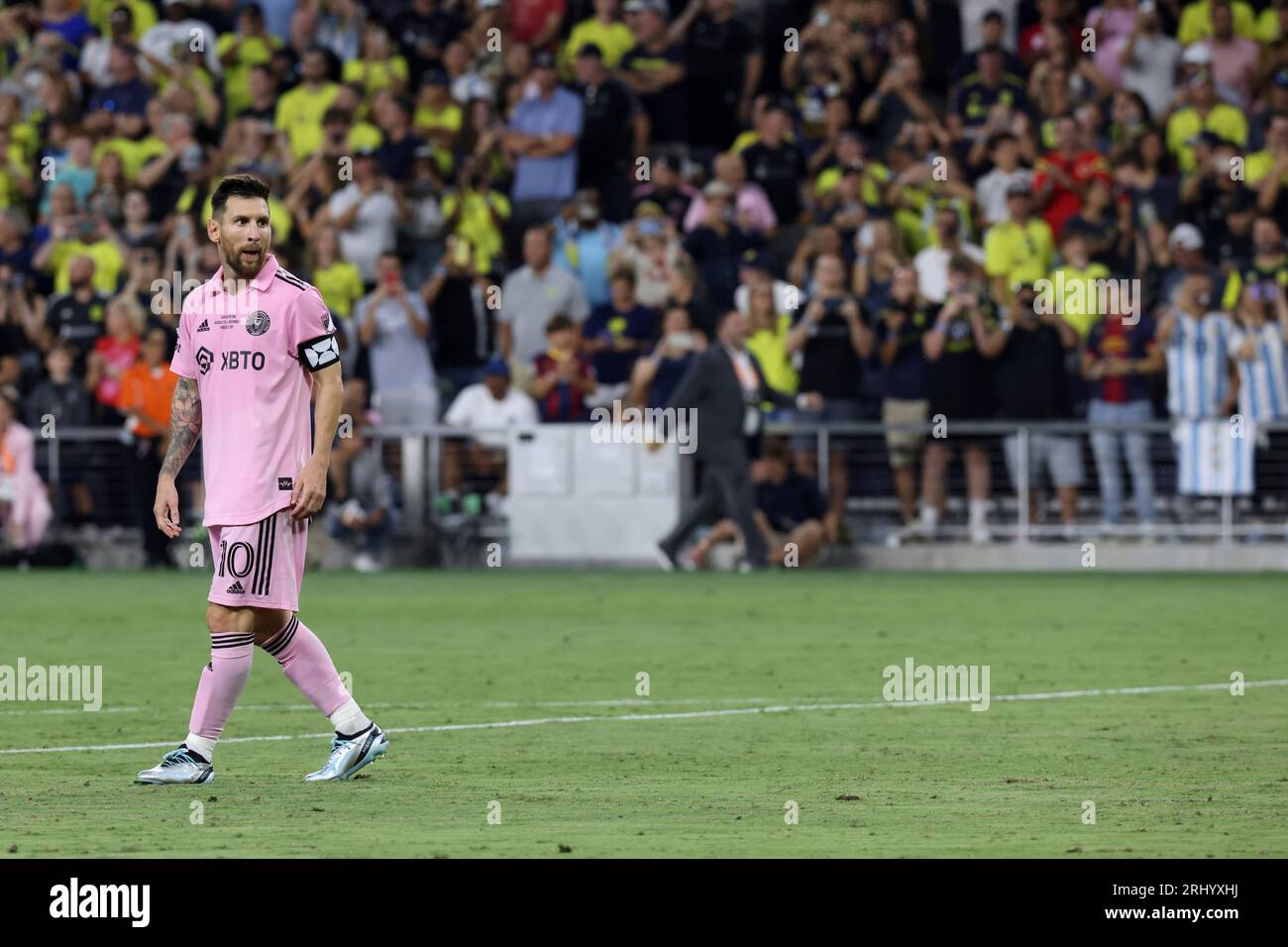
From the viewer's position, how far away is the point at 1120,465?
2331 centimetres

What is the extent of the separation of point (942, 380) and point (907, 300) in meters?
0.81

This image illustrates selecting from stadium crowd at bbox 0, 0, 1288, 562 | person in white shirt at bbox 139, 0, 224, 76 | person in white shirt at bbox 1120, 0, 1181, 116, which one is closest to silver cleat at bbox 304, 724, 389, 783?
stadium crowd at bbox 0, 0, 1288, 562

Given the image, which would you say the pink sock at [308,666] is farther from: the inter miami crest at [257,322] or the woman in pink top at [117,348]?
the woman in pink top at [117,348]

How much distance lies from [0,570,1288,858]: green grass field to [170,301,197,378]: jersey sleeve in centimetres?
159

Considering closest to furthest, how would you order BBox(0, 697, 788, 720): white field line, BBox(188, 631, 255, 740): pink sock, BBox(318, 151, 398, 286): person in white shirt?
BBox(188, 631, 255, 740): pink sock < BBox(0, 697, 788, 720): white field line < BBox(318, 151, 398, 286): person in white shirt

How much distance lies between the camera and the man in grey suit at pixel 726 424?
2348 cm

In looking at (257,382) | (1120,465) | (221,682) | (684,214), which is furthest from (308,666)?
(684,214)

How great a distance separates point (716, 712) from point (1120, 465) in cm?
1132

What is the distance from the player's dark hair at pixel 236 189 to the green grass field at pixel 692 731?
2.20m

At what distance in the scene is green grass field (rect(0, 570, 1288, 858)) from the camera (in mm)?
8562

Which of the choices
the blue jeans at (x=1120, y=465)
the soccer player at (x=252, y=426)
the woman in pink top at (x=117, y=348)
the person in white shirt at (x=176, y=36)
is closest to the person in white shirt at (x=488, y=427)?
the woman in pink top at (x=117, y=348)

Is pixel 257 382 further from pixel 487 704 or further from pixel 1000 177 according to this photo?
pixel 1000 177

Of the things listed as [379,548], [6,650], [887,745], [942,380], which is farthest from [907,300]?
[887,745]

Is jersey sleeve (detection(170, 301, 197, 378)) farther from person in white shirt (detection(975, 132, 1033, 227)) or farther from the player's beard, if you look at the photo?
person in white shirt (detection(975, 132, 1033, 227))
